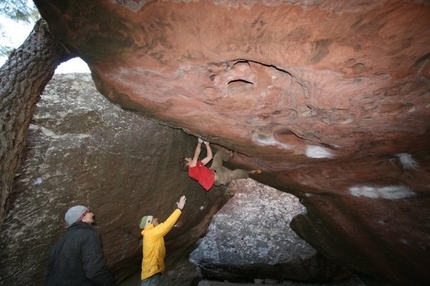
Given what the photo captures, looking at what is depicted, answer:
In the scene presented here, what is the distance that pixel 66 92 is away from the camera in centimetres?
455

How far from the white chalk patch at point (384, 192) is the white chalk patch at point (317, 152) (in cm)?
121

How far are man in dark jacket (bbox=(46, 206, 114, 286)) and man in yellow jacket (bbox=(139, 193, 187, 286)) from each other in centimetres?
116

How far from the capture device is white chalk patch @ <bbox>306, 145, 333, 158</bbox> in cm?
419

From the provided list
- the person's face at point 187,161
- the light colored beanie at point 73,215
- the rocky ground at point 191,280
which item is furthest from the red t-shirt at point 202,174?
the rocky ground at point 191,280

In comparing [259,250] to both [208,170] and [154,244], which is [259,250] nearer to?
[208,170]

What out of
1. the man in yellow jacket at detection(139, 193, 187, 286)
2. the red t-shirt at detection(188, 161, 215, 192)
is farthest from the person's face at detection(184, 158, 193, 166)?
the man in yellow jacket at detection(139, 193, 187, 286)

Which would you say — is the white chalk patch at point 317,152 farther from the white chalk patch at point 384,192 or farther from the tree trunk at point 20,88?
the tree trunk at point 20,88

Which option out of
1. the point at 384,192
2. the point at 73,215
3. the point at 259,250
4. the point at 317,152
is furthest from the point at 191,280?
the point at 384,192

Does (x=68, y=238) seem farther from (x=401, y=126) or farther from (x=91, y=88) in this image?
(x=401, y=126)

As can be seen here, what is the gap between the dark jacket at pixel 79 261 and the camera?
2.93 m

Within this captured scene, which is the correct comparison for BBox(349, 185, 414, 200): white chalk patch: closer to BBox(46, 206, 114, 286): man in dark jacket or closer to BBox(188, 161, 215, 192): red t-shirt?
BBox(188, 161, 215, 192): red t-shirt

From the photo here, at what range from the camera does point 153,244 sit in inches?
166

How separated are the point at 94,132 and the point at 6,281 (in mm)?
2479

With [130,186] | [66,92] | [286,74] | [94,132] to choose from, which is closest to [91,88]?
[66,92]
